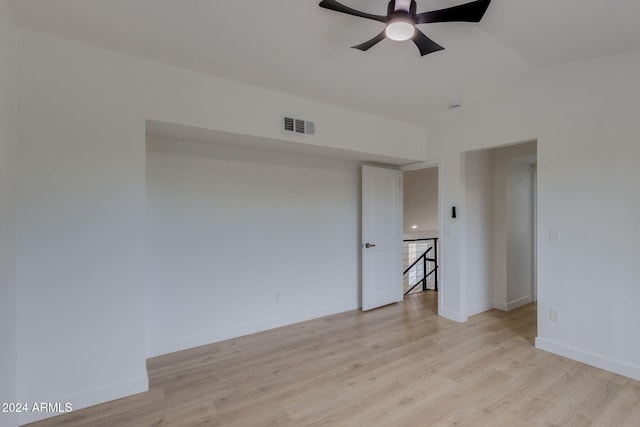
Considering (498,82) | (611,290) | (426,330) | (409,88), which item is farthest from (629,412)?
(409,88)

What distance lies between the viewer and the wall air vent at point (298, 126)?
297 cm

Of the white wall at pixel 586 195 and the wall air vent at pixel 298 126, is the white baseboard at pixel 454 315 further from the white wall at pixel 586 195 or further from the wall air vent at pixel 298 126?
the wall air vent at pixel 298 126

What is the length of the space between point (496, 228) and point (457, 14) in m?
3.35

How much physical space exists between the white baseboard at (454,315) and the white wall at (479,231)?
0.49 ft

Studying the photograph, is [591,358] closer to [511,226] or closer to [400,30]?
[511,226]

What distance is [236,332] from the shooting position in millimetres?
3336

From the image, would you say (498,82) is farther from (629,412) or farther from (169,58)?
(169,58)

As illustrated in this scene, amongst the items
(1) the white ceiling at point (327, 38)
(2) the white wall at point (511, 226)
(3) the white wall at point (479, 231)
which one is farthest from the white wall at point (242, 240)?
(2) the white wall at point (511, 226)

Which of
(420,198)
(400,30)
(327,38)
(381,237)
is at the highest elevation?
(327,38)

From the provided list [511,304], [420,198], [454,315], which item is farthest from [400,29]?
[420,198]

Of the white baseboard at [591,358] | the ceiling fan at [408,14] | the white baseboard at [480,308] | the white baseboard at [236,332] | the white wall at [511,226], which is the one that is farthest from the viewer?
the white wall at [511,226]

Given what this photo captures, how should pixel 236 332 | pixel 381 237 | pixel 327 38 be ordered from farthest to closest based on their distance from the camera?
pixel 381 237 → pixel 236 332 → pixel 327 38

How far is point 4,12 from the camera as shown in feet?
5.59

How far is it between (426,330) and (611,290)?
5.64ft
